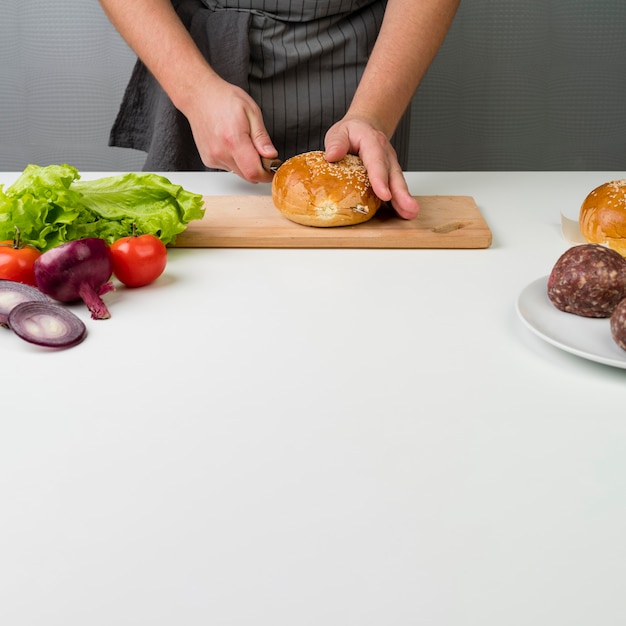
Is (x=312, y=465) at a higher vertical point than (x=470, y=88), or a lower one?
higher

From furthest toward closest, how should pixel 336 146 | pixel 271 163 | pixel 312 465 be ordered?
pixel 271 163 < pixel 336 146 < pixel 312 465

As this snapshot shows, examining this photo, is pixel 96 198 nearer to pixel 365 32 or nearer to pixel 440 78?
pixel 365 32

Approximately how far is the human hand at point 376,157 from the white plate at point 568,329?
0.30m

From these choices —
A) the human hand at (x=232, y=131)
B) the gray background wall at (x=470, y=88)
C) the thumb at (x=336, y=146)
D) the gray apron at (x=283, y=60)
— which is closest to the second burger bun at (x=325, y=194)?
the thumb at (x=336, y=146)

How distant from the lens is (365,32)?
5.47 feet

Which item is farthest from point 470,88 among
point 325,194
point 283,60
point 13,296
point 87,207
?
point 13,296

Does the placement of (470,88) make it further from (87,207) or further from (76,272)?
(76,272)

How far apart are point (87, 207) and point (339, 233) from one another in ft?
1.11

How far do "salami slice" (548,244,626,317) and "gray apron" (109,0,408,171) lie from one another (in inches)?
35.7

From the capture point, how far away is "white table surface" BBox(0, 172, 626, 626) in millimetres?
512

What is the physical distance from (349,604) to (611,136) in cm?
252

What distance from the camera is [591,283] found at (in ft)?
2.78

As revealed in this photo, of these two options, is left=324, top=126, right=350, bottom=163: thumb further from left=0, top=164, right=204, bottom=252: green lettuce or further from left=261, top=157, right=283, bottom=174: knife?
left=0, top=164, right=204, bottom=252: green lettuce

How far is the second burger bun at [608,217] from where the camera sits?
1069 millimetres
